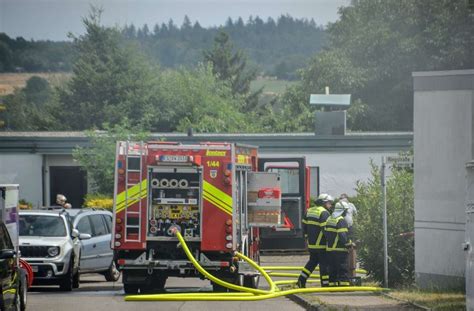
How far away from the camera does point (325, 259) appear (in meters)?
20.9

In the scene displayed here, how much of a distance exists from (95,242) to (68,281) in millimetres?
2743

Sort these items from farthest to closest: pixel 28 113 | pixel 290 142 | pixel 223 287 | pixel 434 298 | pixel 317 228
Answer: pixel 28 113 → pixel 290 142 → pixel 317 228 → pixel 223 287 → pixel 434 298

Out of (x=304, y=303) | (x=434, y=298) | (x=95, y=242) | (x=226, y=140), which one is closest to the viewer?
(x=434, y=298)

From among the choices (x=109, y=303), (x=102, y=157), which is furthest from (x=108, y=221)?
(x=102, y=157)

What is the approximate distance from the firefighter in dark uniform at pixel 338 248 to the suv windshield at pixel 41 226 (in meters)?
5.80

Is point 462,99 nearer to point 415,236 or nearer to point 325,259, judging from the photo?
point 415,236

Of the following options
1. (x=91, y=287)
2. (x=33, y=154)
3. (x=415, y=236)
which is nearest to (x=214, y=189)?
(x=415, y=236)

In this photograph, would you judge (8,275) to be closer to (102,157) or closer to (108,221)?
(108,221)

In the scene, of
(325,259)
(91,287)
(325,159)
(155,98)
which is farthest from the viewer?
(155,98)

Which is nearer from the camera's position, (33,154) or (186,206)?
(186,206)

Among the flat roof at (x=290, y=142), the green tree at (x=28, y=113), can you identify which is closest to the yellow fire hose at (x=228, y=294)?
the flat roof at (x=290, y=142)

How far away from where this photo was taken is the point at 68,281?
74.6 ft

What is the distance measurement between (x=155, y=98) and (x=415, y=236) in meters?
65.2

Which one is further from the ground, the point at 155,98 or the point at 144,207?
the point at 155,98
